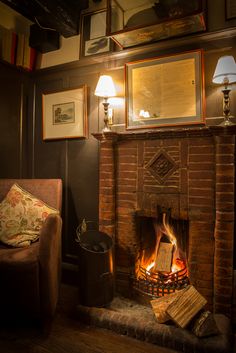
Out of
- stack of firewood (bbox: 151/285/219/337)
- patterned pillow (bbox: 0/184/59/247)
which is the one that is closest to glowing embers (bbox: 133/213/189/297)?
stack of firewood (bbox: 151/285/219/337)

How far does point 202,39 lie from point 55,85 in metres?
1.58

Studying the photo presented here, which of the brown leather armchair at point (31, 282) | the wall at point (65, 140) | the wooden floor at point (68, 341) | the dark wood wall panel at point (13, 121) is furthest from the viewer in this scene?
the dark wood wall panel at point (13, 121)

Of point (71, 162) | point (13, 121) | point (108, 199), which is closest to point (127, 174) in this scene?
point (108, 199)

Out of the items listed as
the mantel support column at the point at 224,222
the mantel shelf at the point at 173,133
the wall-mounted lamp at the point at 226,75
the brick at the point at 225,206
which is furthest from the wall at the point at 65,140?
the brick at the point at 225,206

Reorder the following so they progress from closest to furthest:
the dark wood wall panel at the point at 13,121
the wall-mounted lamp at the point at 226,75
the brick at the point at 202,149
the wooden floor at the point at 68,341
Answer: the wooden floor at the point at 68,341
the wall-mounted lamp at the point at 226,75
the brick at the point at 202,149
the dark wood wall panel at the point at 13,121

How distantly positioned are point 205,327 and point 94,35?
2738 millimetres

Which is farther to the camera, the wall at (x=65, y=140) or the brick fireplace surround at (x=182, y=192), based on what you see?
the wall at (x=65, y=140)

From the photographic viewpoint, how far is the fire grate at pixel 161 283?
6.91 ft

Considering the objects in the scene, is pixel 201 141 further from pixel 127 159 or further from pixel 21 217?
pixel 21 217

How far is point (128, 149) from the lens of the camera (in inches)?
90.4

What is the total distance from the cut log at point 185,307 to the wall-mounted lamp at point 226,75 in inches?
48.7

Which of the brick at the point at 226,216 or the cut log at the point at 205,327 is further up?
the brick at the point at 226,216

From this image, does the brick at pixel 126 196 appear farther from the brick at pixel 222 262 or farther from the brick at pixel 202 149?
the brick at pixel 222 262

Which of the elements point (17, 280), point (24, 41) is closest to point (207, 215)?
point (17, 280)
